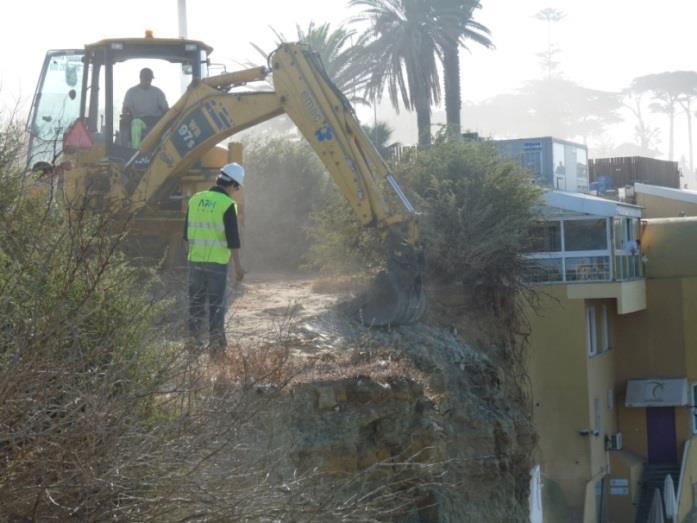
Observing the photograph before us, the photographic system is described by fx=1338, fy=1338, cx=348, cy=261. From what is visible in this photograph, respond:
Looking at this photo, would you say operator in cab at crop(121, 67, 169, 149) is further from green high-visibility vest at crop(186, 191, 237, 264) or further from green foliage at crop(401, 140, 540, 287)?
green foliage at crop(401, 140, 540, 287)

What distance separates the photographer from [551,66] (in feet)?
495

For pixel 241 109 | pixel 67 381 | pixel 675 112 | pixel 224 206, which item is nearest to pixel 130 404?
pixel 67 381

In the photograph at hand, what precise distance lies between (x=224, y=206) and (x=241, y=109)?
3.53 metres

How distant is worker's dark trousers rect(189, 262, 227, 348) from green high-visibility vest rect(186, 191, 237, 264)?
3.6 inches

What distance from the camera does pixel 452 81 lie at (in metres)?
40.7

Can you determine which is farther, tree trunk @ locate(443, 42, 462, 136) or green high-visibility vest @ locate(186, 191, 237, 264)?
tree trunk @ locate(443, 42, 462, 136)

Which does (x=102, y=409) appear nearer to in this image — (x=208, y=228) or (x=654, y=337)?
(x=208, y=228)

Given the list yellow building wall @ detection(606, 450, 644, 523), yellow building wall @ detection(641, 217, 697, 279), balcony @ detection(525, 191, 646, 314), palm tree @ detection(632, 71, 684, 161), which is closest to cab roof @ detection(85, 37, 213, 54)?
balcony @ detection(525, 191, 646, 314)

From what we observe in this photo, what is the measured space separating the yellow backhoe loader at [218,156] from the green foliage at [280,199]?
293 inches

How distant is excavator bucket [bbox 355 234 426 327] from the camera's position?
15.9 metres

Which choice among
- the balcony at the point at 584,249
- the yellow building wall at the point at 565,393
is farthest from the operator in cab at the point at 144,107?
the balcony at the point at 584,249

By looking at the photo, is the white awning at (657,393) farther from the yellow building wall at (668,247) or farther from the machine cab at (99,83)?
the machine cab at (99,83)

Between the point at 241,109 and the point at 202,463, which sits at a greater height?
the point at 241,109

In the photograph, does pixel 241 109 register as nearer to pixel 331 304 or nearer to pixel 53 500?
pixel 331 304
